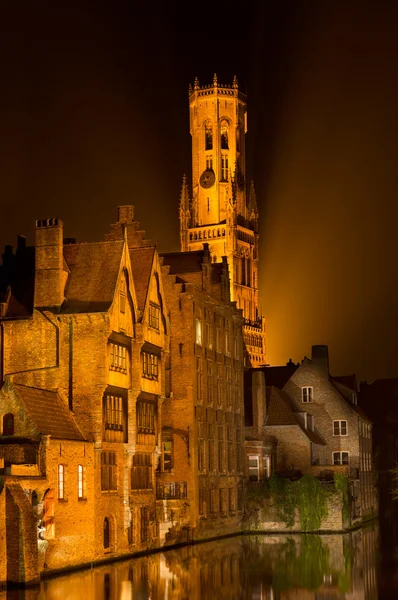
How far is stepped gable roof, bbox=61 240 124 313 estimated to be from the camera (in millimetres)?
65438

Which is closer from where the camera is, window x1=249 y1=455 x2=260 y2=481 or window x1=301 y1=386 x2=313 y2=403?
window x1=249 y1=455 x2=260 y2=481

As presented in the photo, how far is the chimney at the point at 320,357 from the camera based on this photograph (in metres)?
99.5

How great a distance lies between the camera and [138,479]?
70625 mm

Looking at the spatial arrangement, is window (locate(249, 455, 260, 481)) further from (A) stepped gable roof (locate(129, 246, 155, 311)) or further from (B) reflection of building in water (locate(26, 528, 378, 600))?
(A) stepped gable roof (locate(129, 246, 155, 311))

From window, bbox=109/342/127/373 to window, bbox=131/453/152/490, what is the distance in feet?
19.8

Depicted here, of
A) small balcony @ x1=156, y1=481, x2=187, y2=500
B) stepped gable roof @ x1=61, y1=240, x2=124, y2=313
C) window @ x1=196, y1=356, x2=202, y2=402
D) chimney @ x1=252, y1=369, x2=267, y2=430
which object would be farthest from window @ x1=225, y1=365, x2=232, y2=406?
stepped gable roof @ x1=61, y1=240, x2=124, y2=313

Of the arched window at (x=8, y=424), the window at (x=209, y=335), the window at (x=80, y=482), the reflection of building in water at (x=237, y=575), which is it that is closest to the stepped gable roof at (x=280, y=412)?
the window at (x=209, y=335)

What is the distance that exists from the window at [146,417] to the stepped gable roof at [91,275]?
8.22 metres

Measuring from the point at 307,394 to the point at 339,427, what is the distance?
12.4 feet

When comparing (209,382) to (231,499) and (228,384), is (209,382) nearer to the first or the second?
(228,384)

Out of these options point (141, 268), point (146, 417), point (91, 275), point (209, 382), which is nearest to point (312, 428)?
point (209, 382)

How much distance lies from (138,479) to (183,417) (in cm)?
965

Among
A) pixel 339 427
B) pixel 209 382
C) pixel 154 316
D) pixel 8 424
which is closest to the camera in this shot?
pixel 8 424

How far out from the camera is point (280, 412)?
309ft
